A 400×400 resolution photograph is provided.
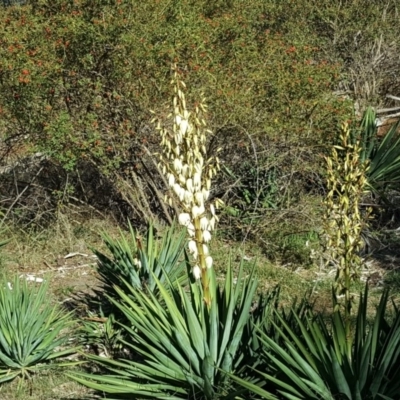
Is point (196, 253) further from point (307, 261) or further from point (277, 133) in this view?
point (277, 133)

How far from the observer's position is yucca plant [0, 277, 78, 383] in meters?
5.80

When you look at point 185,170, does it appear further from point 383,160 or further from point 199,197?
point 383,160

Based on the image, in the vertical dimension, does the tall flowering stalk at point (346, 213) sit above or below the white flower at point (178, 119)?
below

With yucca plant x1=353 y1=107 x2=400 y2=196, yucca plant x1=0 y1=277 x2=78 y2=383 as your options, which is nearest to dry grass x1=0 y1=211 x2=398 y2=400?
yucca plant x1=0 y1=277 x2=78 y2=383

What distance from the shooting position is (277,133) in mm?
9977

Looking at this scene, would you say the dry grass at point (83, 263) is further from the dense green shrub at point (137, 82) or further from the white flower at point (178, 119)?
the white flower at point (178, 119)

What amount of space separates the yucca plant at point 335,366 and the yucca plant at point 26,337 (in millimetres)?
2318

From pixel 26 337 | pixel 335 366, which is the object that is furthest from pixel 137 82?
pixel 335 366

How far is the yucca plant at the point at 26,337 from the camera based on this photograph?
5801 millimetres

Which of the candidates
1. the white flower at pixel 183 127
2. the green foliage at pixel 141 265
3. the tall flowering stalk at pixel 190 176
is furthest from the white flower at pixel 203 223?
the green foliage at pixel 141 265

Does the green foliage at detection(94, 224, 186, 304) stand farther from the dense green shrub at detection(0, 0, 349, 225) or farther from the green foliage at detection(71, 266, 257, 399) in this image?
the dense green shrub at detection(0, 0, 349, 225)

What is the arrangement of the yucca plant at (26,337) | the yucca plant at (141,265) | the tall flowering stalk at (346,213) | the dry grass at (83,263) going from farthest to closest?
the dry grass at (83,263), the yucca plant at (141,265), the yucca plant at (26,337), the tall flowering stalk at (346,213)

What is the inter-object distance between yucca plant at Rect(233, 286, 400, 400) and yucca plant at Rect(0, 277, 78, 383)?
2.32 metres

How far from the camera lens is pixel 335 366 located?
3842 mm
